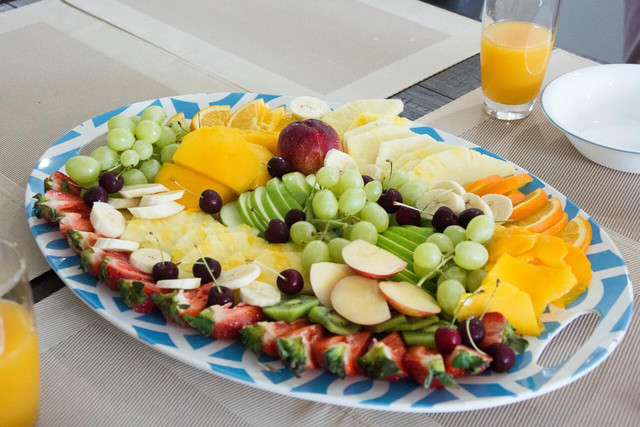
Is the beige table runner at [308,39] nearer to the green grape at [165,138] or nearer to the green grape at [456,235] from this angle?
the green grape at [165,138]

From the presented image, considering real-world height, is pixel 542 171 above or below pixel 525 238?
below

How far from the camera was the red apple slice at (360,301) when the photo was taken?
93cm

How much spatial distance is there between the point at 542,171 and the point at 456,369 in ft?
2.40

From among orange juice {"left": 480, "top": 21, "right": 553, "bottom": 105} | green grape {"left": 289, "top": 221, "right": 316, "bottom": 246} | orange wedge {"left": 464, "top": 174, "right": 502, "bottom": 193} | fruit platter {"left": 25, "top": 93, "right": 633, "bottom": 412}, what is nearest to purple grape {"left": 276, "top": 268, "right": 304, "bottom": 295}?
fruit platter {"left": 25, "top": 93, "right": 633, "bottom": 412}

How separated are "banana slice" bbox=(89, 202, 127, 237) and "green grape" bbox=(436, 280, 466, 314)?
21.6 inches

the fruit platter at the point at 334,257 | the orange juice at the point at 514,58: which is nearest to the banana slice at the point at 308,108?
the fruit platter at the point at 334,257

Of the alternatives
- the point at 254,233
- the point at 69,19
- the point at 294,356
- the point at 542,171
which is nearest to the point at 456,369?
the point at 294,356

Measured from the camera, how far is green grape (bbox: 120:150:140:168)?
1.25 m

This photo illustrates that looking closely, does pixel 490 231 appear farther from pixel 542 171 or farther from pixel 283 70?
pixel 283 70

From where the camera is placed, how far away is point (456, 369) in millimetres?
846

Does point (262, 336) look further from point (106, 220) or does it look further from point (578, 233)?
point (578, 233)

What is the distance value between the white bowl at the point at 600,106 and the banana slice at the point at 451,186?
0.38 m

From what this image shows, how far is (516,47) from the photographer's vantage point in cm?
152

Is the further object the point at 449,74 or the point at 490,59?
the point at 449,74
